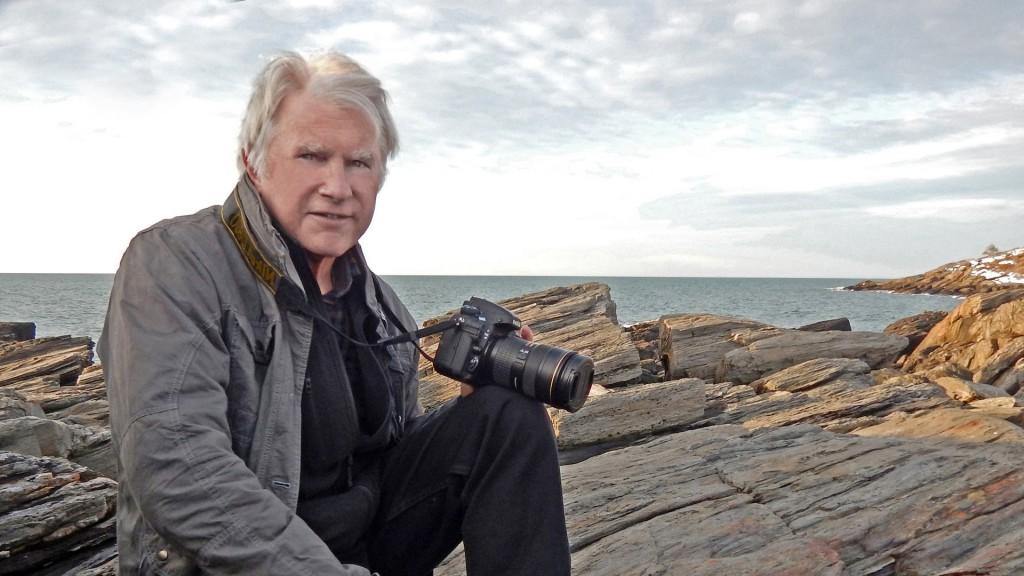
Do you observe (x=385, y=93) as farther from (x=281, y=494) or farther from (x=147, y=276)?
(x=281, y=494)

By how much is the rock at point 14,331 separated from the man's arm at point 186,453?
23.0m

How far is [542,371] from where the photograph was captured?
114 inches

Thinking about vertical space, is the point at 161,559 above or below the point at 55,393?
above

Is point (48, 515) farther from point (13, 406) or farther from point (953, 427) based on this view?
point (953, 427)

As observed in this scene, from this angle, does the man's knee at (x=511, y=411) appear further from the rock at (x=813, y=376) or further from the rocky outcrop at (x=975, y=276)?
the rocky outcrop at (x=975, y=276)

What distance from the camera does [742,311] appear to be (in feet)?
196

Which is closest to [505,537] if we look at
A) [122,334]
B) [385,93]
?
[122,334]

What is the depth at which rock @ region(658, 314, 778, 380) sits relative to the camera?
1258cm

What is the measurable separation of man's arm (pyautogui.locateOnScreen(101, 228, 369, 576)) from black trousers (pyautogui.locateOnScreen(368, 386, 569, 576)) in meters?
0.67

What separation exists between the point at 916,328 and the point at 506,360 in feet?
57.1

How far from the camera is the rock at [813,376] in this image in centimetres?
1015

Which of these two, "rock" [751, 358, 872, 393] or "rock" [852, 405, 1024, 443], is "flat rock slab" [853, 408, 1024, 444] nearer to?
"rock" [852, 405, 1024, 443]

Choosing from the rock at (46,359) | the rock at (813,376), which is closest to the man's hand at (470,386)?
the rock at (813,376)

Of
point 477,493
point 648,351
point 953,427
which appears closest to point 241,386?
point 477,493
